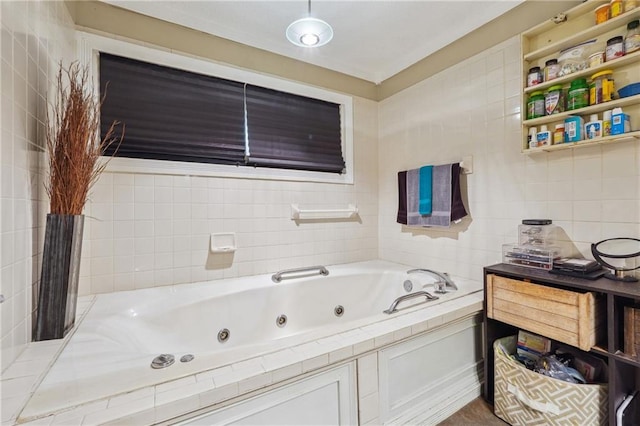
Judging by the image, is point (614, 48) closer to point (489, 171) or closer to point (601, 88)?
point (601, 88)

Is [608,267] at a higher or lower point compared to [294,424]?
higher

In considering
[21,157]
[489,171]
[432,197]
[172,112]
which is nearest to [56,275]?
[21,157]

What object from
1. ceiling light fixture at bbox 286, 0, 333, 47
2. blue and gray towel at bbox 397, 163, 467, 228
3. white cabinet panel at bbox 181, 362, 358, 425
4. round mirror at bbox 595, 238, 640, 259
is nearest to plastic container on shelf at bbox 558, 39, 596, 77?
blue and gray towel at bbox 397, 163, 467, 228

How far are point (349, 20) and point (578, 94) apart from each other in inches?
55.7

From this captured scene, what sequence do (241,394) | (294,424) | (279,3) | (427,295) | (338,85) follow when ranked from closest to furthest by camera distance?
(241,394) < (294,424) < (427,295) < (279,3) < (338,85)

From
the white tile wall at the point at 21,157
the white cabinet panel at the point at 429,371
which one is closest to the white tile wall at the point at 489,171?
the white cabinet panel at the point at 429,371

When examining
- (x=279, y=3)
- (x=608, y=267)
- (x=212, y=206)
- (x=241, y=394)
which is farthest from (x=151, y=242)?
(x=608, y=267)

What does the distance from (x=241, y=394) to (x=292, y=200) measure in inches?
60.8

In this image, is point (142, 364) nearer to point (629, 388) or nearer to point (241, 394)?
point (241, 394)

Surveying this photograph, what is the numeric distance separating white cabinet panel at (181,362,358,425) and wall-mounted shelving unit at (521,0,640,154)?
1.57 m

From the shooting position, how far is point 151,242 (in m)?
1.80

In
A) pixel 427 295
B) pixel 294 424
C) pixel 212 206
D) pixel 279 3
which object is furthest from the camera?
pixel 212 206

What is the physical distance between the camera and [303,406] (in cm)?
104

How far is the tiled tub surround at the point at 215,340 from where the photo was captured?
795 mm
